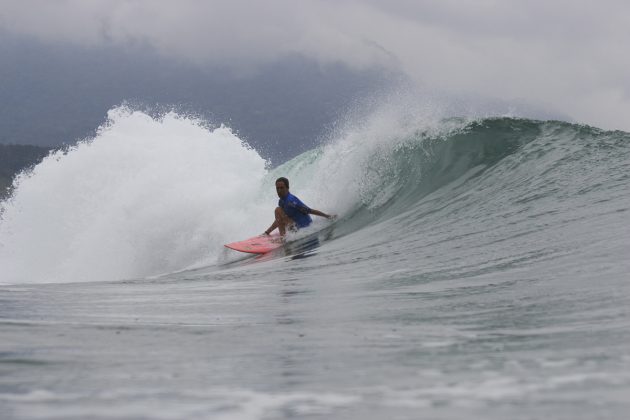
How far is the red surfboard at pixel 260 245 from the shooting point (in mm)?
12852

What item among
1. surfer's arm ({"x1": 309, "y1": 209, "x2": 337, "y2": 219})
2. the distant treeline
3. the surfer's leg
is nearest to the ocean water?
surfer's arm ({"x1": 309, "y1": 209, "x2": 337, "y2": 219})

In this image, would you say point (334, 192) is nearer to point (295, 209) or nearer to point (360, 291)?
point (295, 209)

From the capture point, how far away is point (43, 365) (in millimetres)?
3221

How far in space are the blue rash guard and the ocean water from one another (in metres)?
0.44

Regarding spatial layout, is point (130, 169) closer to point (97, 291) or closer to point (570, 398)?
point (97, 291)

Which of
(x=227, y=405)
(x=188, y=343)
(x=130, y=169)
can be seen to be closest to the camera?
(x=227, y=405)

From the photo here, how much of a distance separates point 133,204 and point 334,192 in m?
4.45

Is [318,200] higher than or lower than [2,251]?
lower

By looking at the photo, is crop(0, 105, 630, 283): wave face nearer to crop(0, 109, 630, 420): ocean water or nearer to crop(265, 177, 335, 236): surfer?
crop(0, 109, 630, 420): ocean water

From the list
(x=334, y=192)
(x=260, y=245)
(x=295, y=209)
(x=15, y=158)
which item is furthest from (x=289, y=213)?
(x=15, y=158)

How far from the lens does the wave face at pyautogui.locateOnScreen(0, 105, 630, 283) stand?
10.3m

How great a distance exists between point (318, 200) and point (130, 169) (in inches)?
202

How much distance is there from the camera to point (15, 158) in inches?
5782

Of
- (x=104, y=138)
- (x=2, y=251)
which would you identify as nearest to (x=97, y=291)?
(x=104, y=138)
